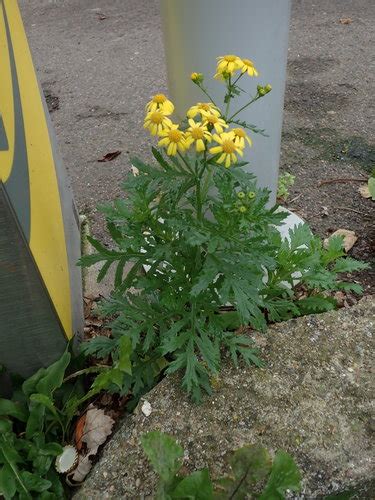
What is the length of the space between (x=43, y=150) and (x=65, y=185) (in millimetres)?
466

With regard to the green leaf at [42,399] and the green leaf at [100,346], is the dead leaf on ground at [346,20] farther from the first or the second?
the green leaf at [42,399]

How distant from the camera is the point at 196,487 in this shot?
148 cm

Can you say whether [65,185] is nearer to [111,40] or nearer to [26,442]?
[26,442]

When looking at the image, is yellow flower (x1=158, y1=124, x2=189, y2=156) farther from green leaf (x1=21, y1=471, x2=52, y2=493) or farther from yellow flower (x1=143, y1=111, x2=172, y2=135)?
green leaf (x1=21, y1=471, x2=52, y2=493)

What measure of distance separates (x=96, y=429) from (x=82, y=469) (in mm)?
151

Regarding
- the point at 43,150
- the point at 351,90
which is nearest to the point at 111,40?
the point at 351,90

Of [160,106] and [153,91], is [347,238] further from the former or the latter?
[153,91]

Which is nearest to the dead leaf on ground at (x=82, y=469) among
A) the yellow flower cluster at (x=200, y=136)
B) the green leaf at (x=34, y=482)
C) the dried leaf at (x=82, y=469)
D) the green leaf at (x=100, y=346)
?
the dried leaf at (x=82, y=469)

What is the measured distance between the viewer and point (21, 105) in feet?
6.18

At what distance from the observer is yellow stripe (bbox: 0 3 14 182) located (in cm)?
155

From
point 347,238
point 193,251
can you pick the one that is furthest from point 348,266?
point 193,251

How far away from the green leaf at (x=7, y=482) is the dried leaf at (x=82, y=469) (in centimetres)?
22

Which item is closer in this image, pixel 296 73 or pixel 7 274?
pixel 7 274

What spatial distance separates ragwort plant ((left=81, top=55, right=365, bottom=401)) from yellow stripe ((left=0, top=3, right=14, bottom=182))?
1.17 ft
